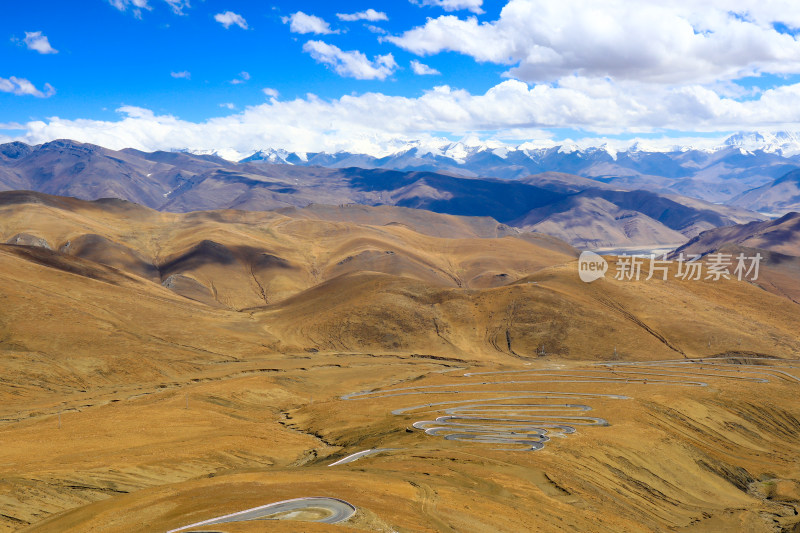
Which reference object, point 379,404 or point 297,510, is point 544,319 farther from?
point 297,510

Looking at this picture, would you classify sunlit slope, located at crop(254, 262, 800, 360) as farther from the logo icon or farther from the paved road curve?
the paved road curve

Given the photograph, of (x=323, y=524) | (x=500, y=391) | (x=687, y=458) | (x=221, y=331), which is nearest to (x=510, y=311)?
(x=500, y=391)

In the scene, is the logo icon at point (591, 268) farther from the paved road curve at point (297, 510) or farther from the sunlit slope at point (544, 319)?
the paved road curve at point (297, 510)

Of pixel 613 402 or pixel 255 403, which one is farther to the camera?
pixel 255 403

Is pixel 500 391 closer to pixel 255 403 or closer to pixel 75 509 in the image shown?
pixel 255 403

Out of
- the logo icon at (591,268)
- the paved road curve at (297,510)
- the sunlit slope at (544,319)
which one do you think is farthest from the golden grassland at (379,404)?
the logo icon at (591,268)

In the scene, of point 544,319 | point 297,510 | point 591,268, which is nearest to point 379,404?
point 297,510
